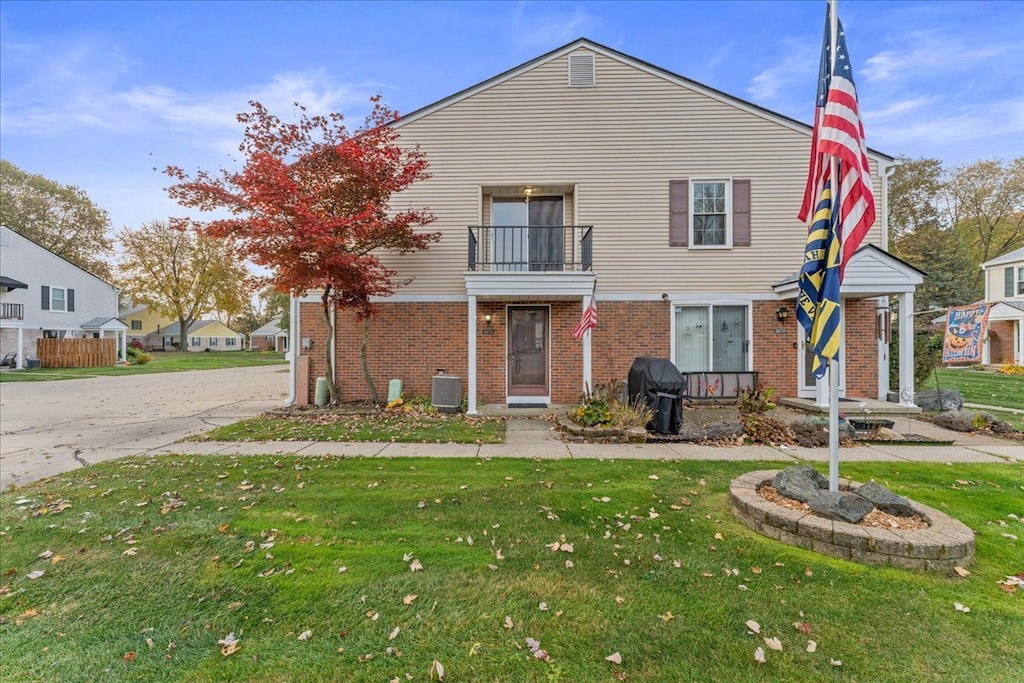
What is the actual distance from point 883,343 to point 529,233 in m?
8.68

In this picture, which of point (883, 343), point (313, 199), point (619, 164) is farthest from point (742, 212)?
point (313, 199)

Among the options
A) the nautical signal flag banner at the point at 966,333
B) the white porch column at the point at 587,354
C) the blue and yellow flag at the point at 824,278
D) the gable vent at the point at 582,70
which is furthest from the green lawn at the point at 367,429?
the gable vent at the point at 582,70

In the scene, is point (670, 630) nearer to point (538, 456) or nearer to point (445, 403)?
point (538, 456)

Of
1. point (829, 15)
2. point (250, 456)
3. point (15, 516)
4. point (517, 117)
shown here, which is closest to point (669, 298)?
point (517, 117)

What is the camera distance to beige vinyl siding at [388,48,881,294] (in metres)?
10.1

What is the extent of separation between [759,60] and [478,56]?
361 inches

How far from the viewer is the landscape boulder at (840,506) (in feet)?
11.2

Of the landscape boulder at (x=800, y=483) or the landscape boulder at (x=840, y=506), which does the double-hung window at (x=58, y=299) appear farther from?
the landscape boulder at (x=840, y=506)

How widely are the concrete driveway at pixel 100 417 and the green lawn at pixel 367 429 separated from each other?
3.19 feet

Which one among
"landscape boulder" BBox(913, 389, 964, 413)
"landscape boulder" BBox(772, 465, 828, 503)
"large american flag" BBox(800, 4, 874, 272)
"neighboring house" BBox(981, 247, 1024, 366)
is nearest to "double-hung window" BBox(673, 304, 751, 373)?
"landscape boulder" BBox(913, 389, 964, 413)

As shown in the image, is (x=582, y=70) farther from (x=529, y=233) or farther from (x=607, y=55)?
(x=529, y=233)

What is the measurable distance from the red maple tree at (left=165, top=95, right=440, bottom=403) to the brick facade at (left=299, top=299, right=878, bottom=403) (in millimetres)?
1149

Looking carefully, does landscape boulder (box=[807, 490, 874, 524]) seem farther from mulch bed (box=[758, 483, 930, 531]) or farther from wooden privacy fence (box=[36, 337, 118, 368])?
wooden privacy fence (box=[36, 337, 118, 368])

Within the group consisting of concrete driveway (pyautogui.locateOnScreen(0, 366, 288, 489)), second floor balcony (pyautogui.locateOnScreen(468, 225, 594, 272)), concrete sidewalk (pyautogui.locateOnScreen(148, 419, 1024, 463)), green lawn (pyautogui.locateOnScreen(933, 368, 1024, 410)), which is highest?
second floor balcony (pyautogui.locateOnScreen(468, 225, 594, 272))
